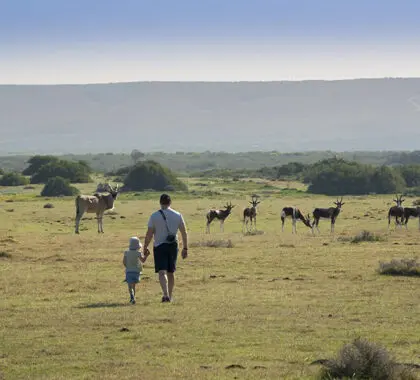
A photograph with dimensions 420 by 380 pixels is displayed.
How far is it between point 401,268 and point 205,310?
711cm

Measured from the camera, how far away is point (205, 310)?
1680 cm

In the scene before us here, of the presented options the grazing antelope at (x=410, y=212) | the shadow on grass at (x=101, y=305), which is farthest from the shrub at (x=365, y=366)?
the grazing antelope at (x=410, y=212)

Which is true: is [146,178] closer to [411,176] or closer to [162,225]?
[411,176]

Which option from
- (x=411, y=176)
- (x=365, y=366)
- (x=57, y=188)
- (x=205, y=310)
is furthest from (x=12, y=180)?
(x=365, y=366)

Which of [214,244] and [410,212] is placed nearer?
[214,244]

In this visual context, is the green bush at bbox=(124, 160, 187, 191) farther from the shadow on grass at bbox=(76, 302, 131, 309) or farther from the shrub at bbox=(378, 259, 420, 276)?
the shadow on grass at bbox=(76, 302, 131, 309)

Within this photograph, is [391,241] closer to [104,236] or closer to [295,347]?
[104,236]

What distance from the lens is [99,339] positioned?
46.0 feet

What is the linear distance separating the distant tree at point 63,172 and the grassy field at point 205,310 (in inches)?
2135

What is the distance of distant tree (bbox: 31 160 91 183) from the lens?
289ft

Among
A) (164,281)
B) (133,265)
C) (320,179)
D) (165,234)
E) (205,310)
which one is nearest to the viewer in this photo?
(205,310)

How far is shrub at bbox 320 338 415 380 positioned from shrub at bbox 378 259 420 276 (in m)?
11.1

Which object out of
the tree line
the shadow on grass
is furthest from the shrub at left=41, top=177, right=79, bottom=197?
the shadow on grass

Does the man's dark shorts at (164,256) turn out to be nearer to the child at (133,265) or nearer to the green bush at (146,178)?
the child at (133,265)
